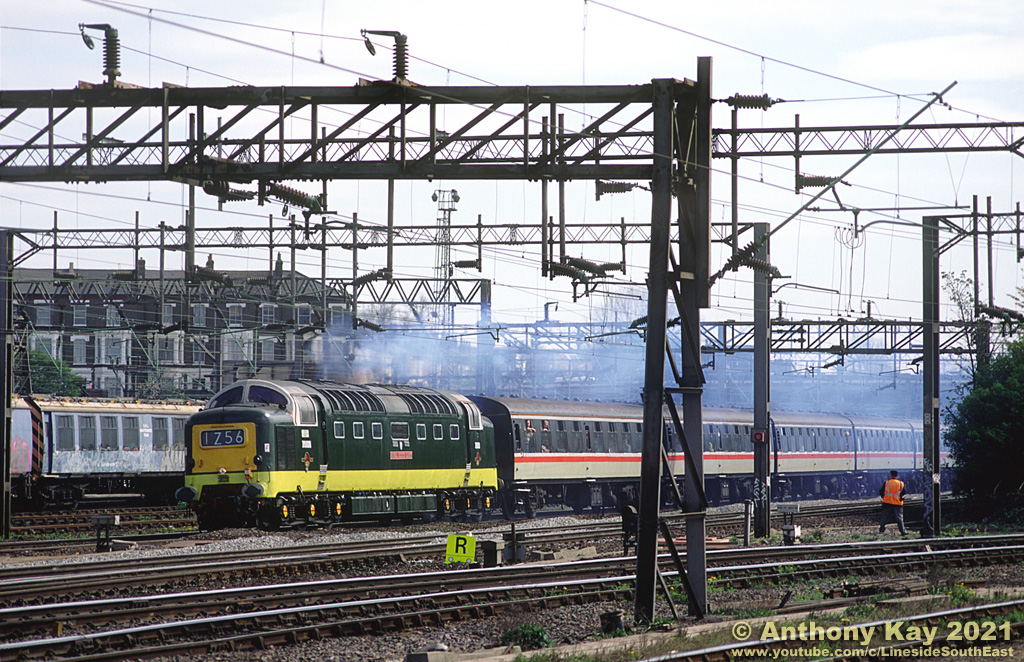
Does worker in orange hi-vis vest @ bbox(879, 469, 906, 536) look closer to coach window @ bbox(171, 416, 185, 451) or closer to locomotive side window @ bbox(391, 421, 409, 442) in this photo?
locomotive side window @ bbox(391, 421, 409, 442)

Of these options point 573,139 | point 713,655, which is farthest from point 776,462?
point 713,655

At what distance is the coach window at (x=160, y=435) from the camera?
40312 millimetres

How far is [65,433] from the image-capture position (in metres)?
36.9

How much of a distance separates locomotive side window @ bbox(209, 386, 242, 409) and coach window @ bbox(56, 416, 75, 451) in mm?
12719

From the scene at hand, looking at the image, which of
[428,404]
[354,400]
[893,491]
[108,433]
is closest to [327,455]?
[354,400]

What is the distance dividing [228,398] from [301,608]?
1328cm

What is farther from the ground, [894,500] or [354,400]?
[354,400]

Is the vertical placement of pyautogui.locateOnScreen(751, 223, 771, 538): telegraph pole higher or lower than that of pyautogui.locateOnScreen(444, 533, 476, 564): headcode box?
higher

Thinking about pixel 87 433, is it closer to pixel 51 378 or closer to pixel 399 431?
pixel 399 431

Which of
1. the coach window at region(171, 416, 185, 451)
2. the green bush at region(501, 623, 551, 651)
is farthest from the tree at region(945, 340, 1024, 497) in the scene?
the coach window at region(171, 416, 185, 451)

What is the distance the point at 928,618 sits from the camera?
1371 cm

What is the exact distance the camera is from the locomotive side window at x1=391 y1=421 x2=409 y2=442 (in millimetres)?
28938

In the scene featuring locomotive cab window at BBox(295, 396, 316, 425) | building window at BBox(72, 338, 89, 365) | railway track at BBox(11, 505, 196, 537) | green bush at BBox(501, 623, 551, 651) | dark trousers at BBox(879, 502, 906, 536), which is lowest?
railway track at BBox(11, 505, 196, 537)

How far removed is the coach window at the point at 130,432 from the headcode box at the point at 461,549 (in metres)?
23.5
